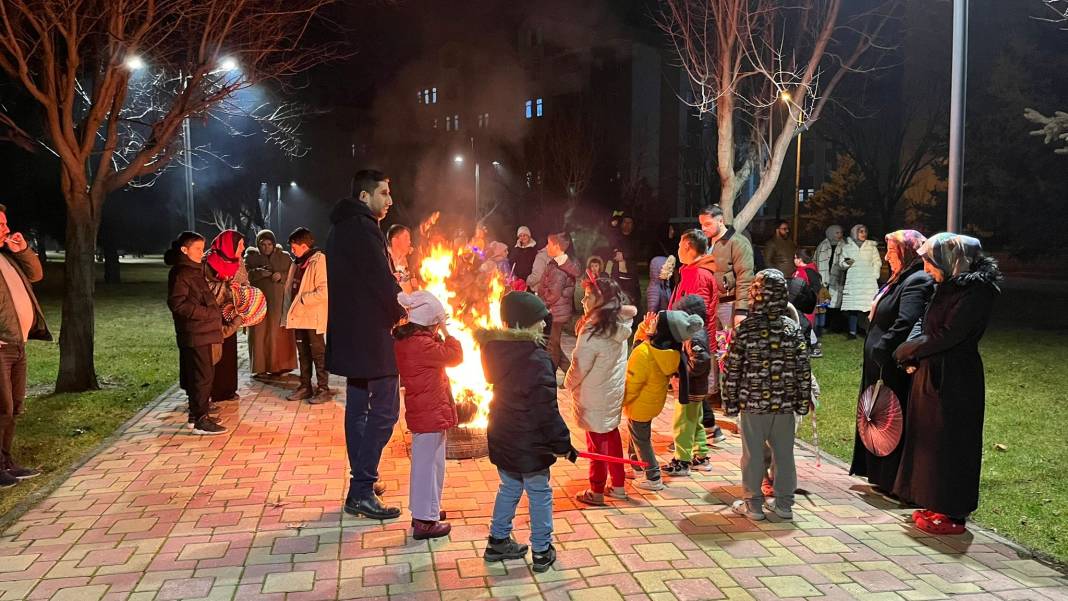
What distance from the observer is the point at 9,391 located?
5605 mm

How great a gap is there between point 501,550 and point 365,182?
2606 millimetres

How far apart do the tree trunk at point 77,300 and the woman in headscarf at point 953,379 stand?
30.0 ft

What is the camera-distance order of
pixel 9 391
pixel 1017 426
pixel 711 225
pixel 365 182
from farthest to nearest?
1. pixel 1017 426
2. pixel 711 225
3. pixel 9 391
4. pixel 365 182

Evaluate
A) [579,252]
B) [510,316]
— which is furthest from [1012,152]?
[510,316]

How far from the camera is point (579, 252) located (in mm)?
13547

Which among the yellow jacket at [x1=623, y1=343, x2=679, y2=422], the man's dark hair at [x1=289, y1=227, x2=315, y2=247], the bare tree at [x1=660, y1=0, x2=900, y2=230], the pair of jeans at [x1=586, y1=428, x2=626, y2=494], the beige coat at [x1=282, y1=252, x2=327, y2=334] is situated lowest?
the pair of jeans at [x1=586, y1=428, x2=626, y2=494]

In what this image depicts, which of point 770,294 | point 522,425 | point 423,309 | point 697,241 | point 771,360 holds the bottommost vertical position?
point 522,425

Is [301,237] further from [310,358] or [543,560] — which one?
[543,560]

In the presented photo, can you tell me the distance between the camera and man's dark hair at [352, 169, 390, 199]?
5.08 meters

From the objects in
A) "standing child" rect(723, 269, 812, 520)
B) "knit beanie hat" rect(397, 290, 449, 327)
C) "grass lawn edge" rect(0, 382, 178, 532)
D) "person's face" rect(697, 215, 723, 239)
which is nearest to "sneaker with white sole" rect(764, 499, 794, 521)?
"standing child" rect(723, 269, 812, 520)

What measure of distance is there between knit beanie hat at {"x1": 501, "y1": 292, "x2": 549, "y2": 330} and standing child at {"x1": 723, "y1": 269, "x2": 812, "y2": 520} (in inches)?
60.8

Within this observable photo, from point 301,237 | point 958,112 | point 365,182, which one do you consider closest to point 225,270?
point 301,237

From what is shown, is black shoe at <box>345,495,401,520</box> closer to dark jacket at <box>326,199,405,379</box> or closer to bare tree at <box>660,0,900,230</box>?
dark jacket at <box>326,199,405,379</box>

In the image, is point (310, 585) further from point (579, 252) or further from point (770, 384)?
point (579, 252)
